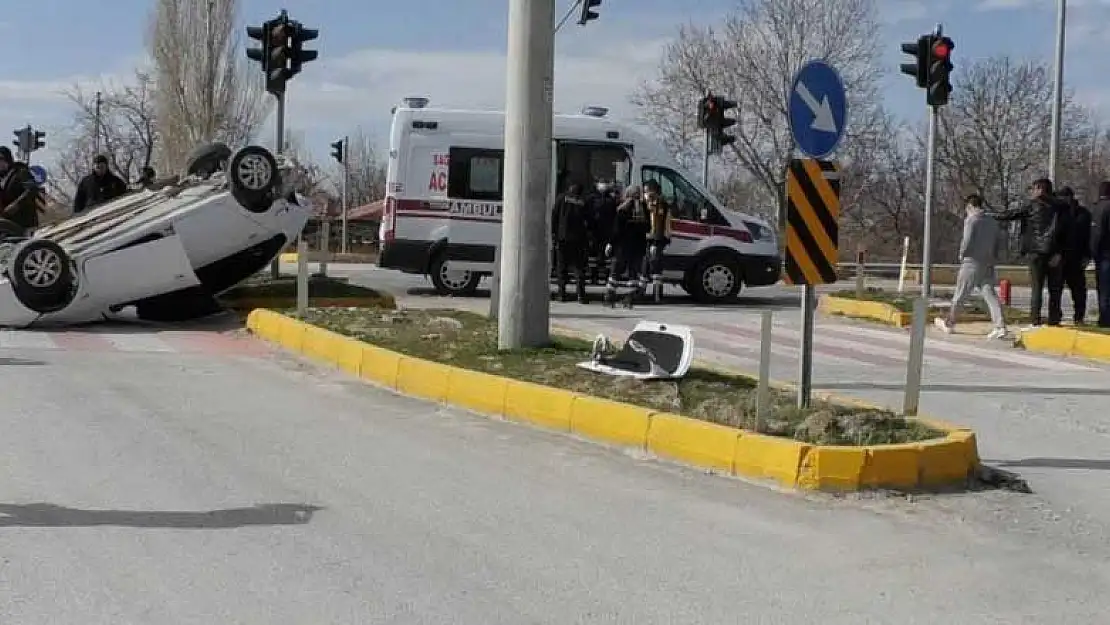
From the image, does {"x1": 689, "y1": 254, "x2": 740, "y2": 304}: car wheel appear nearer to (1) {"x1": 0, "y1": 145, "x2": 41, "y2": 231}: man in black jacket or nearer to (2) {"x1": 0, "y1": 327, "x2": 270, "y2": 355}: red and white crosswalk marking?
(2) {"x1": 0, "y1": 327, "x2": 270, "y2": 355}: red and white crosswalk marking

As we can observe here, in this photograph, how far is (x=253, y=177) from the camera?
1441 centimetres

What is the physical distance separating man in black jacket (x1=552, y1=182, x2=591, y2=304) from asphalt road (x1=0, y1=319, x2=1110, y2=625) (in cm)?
873

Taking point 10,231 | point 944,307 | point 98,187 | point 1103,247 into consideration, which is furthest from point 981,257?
point 98,187

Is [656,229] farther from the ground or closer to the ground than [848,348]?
farther from the ground

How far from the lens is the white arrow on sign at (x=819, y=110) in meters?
7.72

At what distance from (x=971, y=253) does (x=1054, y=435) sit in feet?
21.7

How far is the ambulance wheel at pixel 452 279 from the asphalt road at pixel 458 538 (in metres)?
10.6

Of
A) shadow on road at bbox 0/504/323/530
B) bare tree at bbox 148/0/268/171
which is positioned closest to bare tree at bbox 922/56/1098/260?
bare tree at bbox 148/0/268/171

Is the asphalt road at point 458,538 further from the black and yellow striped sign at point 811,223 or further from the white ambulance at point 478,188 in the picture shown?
the white ambulance at point 478,188

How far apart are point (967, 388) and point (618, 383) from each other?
3.55 meters

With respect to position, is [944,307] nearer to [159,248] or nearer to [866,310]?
[866,310]

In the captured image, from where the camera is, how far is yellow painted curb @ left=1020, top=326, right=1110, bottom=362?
13.5 meters

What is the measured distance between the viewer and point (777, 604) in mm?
4988

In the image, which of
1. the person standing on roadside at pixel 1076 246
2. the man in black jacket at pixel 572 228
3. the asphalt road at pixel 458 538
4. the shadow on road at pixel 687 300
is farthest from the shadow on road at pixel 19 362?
the person standing on roadside at pixel 1076 246
